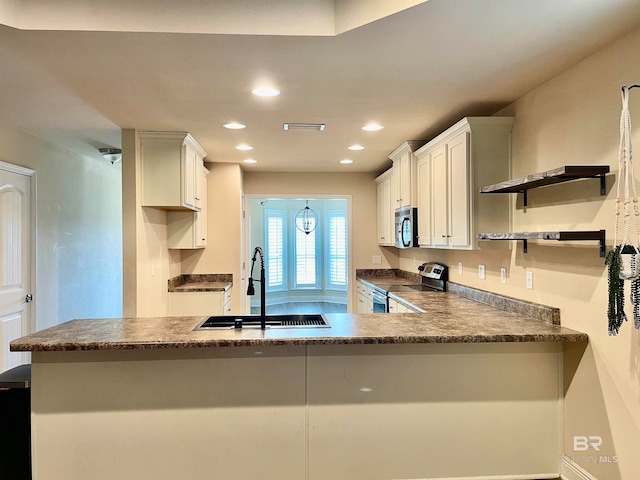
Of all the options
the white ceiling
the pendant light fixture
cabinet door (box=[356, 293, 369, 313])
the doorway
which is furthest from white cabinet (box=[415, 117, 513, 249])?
the pendant light fixture

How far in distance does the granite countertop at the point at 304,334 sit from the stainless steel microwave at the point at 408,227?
1597 millimetres

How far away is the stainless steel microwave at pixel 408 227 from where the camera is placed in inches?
156

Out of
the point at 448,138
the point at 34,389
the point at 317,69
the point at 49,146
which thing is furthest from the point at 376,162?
the point at 34,389

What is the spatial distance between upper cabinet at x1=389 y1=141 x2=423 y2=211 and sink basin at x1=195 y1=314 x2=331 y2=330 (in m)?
1.91

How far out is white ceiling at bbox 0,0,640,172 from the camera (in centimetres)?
174

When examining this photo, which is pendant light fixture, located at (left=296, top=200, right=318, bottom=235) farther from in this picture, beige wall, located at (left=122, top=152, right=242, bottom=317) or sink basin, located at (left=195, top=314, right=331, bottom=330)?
sink basin, located at (left=195, top=314, right=331, bottom=330)

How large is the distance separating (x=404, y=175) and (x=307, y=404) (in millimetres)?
2678

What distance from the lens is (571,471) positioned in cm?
213

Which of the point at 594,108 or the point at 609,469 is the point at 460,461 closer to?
the point at 609,469

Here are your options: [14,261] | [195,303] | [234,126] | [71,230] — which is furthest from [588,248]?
[71,230]

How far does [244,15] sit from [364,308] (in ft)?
13.2

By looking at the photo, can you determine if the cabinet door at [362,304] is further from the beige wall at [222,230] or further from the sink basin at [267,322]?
the sink basin at [267,322]

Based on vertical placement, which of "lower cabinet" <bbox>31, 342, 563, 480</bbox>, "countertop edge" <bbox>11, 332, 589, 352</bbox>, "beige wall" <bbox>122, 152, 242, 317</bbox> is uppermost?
"beige wall" <bbox>122, 152, 242, 317</bbox>

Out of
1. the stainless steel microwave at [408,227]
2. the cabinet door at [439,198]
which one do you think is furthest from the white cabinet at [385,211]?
the cabinet door at [439,198]
